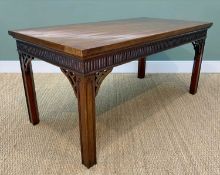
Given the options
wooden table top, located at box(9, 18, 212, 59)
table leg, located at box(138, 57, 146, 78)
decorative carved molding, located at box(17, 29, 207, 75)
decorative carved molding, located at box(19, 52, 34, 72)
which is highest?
wooden table top, located at box(9, 18, 212, 59)

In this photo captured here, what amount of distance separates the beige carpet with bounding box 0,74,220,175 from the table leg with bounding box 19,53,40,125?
0.22ft

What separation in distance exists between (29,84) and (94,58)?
1.82 ft

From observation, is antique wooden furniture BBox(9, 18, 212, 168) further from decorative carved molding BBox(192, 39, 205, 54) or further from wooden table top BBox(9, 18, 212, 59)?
decorative carved molding BBox(192, 39, 205, 54)

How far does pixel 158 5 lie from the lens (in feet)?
6.81

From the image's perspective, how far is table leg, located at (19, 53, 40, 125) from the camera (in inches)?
47.8

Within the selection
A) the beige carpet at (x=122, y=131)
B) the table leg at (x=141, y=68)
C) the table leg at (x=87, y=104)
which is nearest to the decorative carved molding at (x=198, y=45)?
the beige carpet at (x=122, y=131)

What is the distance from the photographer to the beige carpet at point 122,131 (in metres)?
1.09

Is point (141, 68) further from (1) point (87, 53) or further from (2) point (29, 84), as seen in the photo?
(1) point (87, 53)

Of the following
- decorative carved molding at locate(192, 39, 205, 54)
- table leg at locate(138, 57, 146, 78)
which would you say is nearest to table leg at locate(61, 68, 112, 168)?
decorative carved molding at locate(192, 39, 205, 54)

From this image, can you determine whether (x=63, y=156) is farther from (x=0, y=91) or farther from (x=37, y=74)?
(x=37, y=74)

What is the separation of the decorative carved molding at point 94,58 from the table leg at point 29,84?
0.05m

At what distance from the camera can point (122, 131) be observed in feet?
4.40

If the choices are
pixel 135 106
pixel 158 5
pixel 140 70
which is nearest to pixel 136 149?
pixel 135 106

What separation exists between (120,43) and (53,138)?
0.65 metres
